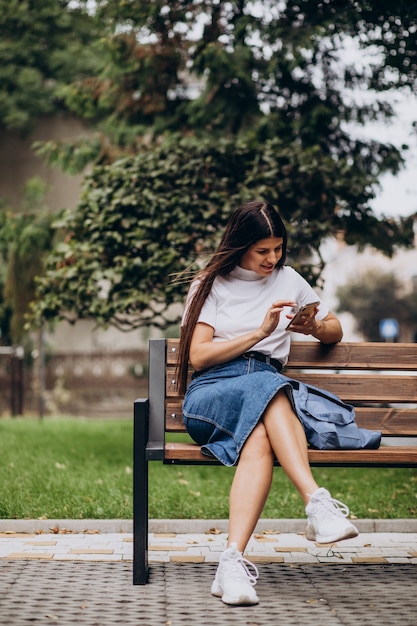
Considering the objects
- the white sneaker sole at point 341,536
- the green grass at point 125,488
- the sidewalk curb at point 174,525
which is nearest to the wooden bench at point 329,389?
the white sneaker sole at point 341,536

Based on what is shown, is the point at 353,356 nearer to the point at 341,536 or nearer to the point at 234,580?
the point at 341,536

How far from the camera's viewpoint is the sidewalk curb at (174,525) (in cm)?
548

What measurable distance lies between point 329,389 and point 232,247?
839mm

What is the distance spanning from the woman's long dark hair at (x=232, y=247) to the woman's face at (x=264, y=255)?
0.8 inches

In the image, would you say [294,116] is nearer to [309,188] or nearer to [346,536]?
[309,188]

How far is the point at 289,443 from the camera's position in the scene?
3.82 meters

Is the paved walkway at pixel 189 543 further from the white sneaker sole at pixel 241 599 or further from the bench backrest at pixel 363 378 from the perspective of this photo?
the white sneaker sole at pixel 241 599

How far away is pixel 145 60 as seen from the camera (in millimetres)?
11383

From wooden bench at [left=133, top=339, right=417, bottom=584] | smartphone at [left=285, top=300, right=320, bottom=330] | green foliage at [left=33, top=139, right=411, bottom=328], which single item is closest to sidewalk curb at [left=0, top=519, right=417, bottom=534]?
wooden bench at [left=133, top=339, right=417, bottom=584]

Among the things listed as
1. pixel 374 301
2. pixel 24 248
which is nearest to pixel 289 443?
pixel 24 248

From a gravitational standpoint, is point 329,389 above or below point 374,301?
above

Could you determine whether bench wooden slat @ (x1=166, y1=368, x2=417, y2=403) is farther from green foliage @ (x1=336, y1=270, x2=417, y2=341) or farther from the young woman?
green foliage @ (x1=336, y1=270, x2=417, y2=341)

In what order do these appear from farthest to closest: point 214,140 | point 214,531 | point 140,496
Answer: point 214,140 → point 214,531 → point 140,496

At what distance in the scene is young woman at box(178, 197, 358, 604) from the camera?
12.2 feet
